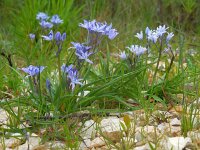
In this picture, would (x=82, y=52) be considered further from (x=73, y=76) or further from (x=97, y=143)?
(x=97, y=143)

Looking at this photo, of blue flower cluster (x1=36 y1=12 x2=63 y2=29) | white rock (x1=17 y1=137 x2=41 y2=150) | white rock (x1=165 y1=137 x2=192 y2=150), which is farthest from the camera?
blue flower cluster (x1=36 y1=12 x2=63 y2=29)

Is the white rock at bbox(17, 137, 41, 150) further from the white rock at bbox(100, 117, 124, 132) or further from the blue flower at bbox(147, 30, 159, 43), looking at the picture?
the blue flower at bbox(147, 30, 159, 43)

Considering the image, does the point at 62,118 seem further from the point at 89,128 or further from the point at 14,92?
the point at 14,92

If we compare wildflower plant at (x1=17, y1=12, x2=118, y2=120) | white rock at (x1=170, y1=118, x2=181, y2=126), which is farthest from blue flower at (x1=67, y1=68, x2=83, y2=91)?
white rock at (x1=170, y1=118, x2=181, y2=126)

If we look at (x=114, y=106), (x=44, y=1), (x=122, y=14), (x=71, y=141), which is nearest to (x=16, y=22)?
(x=44, y=1)

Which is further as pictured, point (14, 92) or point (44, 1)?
point (44, 1)

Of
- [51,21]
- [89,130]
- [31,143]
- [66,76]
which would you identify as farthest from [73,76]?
[51,21]

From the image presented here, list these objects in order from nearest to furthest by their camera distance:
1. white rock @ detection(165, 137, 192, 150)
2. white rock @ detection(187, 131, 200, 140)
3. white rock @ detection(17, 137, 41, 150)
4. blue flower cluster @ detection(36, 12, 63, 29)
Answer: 1. white rock @ detection(165, 137, 192, 150)
2. white rock @ detection(187, 131, 200, 140)
3. white rock @ detection(17, 137, 41, 150)
4. blue flower cluster @ detection(36, 12, 63, 29)
